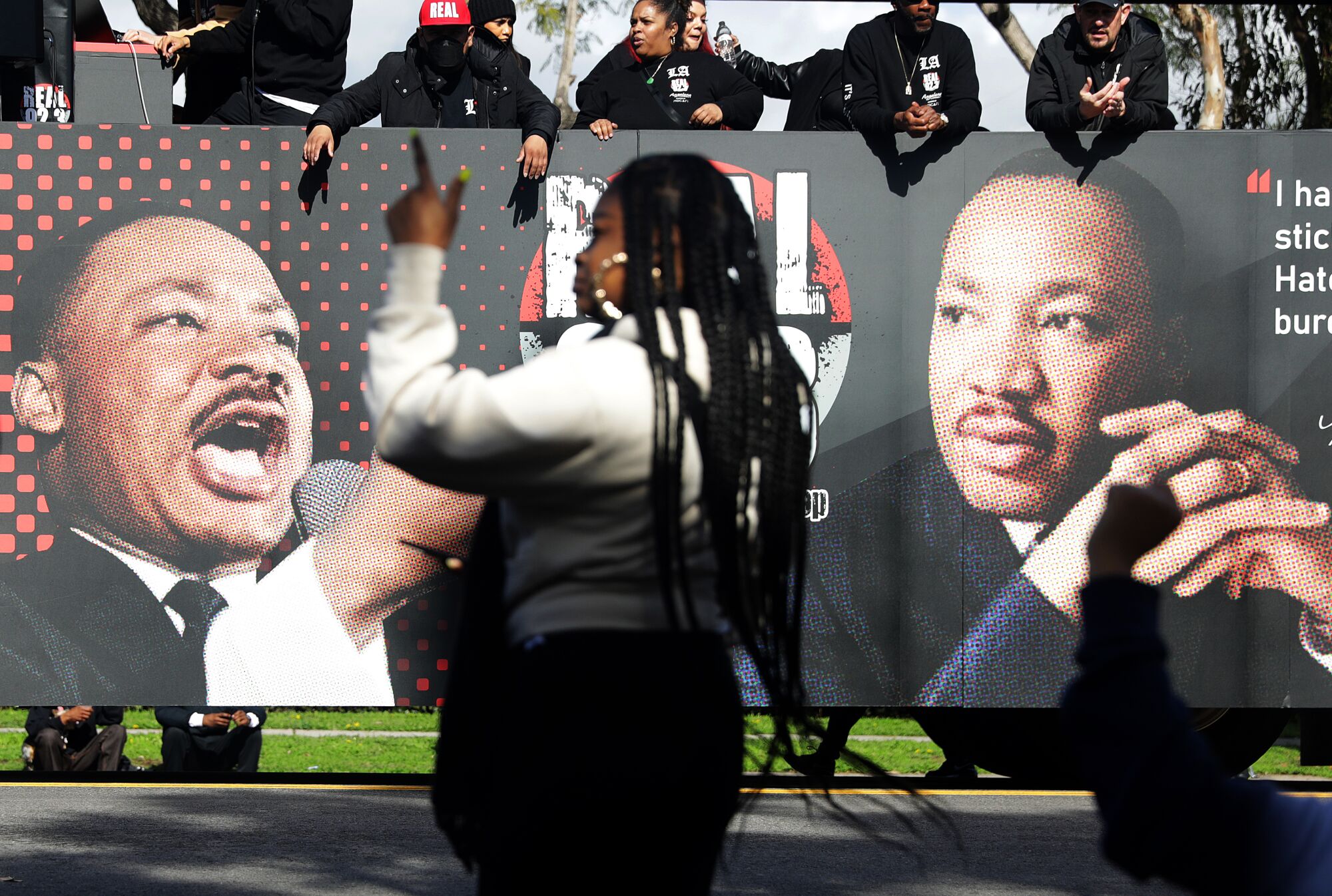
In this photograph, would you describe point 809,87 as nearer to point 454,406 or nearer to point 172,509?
point 172,509

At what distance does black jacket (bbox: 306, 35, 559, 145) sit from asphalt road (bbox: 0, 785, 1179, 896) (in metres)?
3.29

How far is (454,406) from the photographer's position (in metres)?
1.84

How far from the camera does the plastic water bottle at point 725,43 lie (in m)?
9.25

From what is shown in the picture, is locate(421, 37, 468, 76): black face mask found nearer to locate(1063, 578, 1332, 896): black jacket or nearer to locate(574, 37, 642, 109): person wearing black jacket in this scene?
locate(574, 37, 642, 109): person wearing black jacket

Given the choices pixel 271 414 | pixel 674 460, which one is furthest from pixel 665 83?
pixel 674 460

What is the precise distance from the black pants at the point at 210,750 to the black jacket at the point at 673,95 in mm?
4487

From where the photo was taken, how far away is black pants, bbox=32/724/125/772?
9.13 metres

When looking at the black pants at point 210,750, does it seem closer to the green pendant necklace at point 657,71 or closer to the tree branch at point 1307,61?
the green pendant necklace at point 657,71

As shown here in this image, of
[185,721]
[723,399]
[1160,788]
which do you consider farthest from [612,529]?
[185,721]

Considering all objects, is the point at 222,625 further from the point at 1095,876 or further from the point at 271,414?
the point at 1095,876

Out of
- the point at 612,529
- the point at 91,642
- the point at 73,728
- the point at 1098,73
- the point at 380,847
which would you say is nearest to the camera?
the point at 612,529

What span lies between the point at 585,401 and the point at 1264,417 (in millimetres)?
5893

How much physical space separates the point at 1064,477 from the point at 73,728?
6384 millimetres

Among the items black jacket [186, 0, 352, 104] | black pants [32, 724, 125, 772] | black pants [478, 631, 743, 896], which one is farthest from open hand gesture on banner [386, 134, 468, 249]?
black pants [32, 724, 125, 772]
